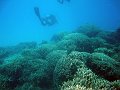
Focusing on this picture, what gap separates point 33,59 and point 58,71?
4.59m

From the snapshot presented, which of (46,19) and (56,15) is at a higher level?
(56,15)

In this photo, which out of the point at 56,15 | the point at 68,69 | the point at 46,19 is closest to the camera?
the point at 68,69

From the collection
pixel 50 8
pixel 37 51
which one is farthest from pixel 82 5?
pixel 37 51

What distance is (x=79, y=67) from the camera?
879cm

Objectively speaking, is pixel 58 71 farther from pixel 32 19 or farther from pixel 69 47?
pixel 32 19

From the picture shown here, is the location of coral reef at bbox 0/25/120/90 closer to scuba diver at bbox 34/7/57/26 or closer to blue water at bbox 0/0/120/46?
scuba diver at bbox 34/7/57/26

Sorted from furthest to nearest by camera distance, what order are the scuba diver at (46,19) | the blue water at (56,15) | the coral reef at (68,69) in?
the blue water at (56,15)
the scuba diver at (46,19)
the coral reef at (68,69)

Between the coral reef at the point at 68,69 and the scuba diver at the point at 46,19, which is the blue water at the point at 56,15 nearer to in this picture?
the scuba diver at the point at 46,19

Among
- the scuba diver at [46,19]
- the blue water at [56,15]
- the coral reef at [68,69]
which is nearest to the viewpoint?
the coral reef at [68,69]

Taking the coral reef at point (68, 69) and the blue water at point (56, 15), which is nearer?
the coral reef at point (68, 69)

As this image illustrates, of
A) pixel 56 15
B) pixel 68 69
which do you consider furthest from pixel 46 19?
pixel 56 15

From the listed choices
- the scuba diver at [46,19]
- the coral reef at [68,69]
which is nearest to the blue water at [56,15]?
the scuba diver at [46,19]

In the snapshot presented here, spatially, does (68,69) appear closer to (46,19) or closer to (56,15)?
(46,19)

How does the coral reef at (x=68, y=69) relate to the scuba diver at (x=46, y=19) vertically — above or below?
below
